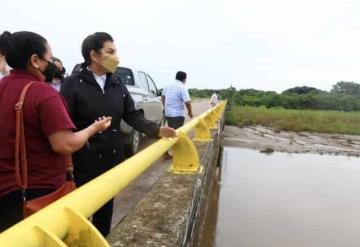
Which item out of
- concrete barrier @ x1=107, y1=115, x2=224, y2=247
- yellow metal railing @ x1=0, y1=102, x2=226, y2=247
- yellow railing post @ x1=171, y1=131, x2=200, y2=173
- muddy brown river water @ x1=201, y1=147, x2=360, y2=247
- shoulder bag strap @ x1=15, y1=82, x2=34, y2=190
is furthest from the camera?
muddy brown river water @ x1=201, y1=147, x2=360, y2=247

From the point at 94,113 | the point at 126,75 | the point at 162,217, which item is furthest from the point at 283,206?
the point at 94,113

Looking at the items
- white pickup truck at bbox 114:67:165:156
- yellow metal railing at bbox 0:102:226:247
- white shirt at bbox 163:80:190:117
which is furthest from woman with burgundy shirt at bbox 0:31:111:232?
white shirt at bbox 163:80:190:117

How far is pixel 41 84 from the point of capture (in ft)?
7.00

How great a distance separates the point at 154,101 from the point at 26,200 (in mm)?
7568

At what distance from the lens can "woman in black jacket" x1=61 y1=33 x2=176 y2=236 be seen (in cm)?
322

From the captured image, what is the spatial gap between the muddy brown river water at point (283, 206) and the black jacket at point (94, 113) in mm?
3809

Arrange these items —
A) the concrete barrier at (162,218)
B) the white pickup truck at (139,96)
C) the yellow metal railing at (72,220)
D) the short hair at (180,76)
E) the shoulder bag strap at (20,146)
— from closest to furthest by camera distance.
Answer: the yellow metal railing at (72,220)
the shoulder bag strap at (20,146)
the concrete barrier at (162,218)
the white pickup truck at (139,96)
the short hair at (180,76)

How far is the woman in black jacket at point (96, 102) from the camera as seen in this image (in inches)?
127

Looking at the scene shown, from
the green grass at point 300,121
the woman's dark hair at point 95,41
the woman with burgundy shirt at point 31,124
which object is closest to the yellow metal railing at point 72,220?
the woman with burgundy shirt at point 31,124

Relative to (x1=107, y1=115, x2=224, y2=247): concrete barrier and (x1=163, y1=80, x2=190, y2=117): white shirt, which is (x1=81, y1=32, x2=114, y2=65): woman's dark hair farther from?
(x1=163, y1=80, x2=190, y2=117): white shirt

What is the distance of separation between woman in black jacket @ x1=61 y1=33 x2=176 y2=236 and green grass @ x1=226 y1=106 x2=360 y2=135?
93.4 ft

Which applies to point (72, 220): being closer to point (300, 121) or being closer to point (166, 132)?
point (166, 132)

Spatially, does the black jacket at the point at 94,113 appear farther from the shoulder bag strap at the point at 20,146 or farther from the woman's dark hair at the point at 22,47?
the shoulder bag strap at the point at 20,146

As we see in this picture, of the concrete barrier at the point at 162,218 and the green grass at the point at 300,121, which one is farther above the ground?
the concrete barrier at the point at 162,218
